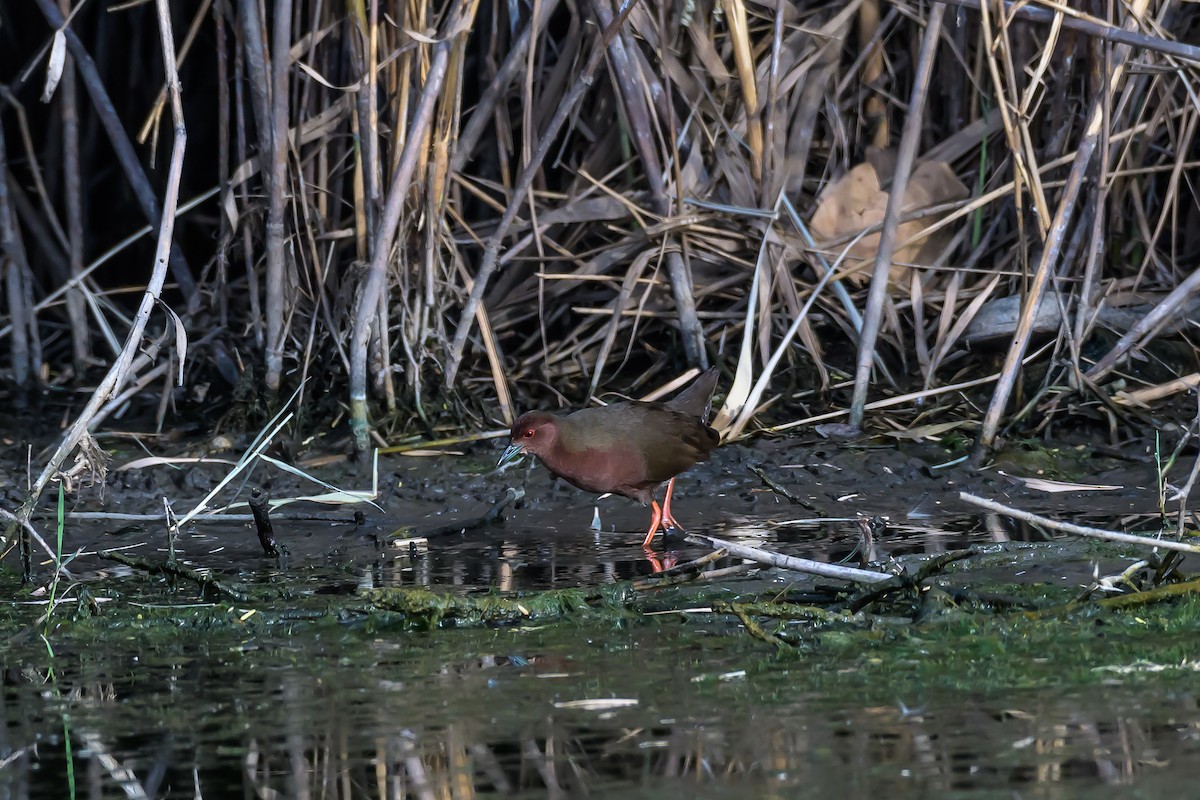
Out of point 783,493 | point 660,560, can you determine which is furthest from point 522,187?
point 660,560

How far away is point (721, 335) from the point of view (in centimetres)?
651

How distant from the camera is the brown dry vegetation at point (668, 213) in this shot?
18.9 ft

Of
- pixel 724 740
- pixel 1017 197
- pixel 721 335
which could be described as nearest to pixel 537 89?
pixel 721 335

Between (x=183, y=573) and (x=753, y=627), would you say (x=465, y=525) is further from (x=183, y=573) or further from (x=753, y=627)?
(x=753, y=627)

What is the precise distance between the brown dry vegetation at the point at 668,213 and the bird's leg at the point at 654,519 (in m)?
0.83

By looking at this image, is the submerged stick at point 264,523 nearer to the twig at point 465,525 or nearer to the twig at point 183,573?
the twig at point 183,573

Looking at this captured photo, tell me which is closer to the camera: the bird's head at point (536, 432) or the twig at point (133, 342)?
the twig at point (133, 342)

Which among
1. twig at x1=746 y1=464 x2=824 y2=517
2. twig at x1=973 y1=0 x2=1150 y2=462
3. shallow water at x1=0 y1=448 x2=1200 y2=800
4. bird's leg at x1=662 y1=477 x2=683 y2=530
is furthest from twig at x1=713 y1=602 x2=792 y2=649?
twig at x1=973 y1=0 x2=1150 y2=462

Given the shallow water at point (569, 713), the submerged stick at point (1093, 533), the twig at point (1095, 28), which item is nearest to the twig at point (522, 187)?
the twig at point (1095, 28)

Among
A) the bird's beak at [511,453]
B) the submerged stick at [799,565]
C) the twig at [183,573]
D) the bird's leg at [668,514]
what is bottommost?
the bird's leg at [668,514]

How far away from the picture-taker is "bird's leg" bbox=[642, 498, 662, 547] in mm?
5003

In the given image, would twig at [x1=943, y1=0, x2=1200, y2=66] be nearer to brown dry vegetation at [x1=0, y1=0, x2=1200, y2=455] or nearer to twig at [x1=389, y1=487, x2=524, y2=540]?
brown dry vegetation at [x1=0, y1=0, x2=1200, y2=455]

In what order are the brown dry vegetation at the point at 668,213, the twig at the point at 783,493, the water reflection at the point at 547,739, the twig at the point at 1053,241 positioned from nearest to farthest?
1. the water reflection at the point at 547,739
2. the twig at the point at 783,493
3. the twig at the point at 1053,241
4. the brown dry vegetation at the point at 668,213

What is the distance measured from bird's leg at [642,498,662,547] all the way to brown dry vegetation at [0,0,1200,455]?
0.83m
